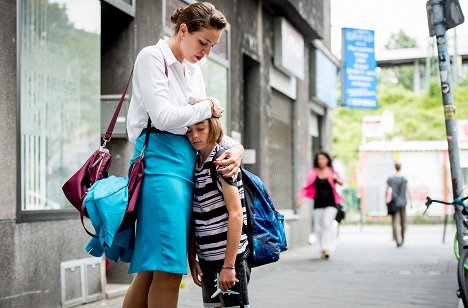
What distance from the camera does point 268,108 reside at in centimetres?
1491

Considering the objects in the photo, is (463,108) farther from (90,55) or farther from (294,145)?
(90,55)

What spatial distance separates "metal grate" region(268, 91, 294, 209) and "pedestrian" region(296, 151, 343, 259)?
5.15 feet

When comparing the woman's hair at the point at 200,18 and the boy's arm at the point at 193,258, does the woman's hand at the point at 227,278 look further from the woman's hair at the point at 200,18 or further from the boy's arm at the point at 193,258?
the woman's hair at the point at 200,18

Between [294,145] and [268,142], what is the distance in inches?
99.8

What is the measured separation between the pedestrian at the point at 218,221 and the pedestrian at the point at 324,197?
989 cm

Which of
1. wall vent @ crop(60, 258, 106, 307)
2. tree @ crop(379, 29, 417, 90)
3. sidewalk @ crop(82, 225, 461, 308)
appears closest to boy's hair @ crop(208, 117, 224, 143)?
wall vent @ crop(60, 258, 106, 307)

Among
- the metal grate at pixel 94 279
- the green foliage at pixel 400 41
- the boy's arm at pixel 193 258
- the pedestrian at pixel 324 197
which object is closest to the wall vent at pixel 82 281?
→ the metal grate at pixel 94 279

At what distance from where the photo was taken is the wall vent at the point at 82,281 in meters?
6.97

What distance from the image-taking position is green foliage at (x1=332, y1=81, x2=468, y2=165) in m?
46.2

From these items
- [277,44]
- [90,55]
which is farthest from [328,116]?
[90,55]

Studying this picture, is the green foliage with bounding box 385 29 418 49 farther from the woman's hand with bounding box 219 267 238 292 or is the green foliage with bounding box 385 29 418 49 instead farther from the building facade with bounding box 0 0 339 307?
the woman's hand with bounding box 219 267 238 292

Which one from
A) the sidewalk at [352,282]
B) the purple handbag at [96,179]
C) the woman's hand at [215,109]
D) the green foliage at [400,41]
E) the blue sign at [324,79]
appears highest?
the green foliage at [400,41]

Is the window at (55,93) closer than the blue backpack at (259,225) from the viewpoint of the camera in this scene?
No

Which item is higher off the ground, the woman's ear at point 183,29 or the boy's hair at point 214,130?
Result: the woman's ear at point 183,29
